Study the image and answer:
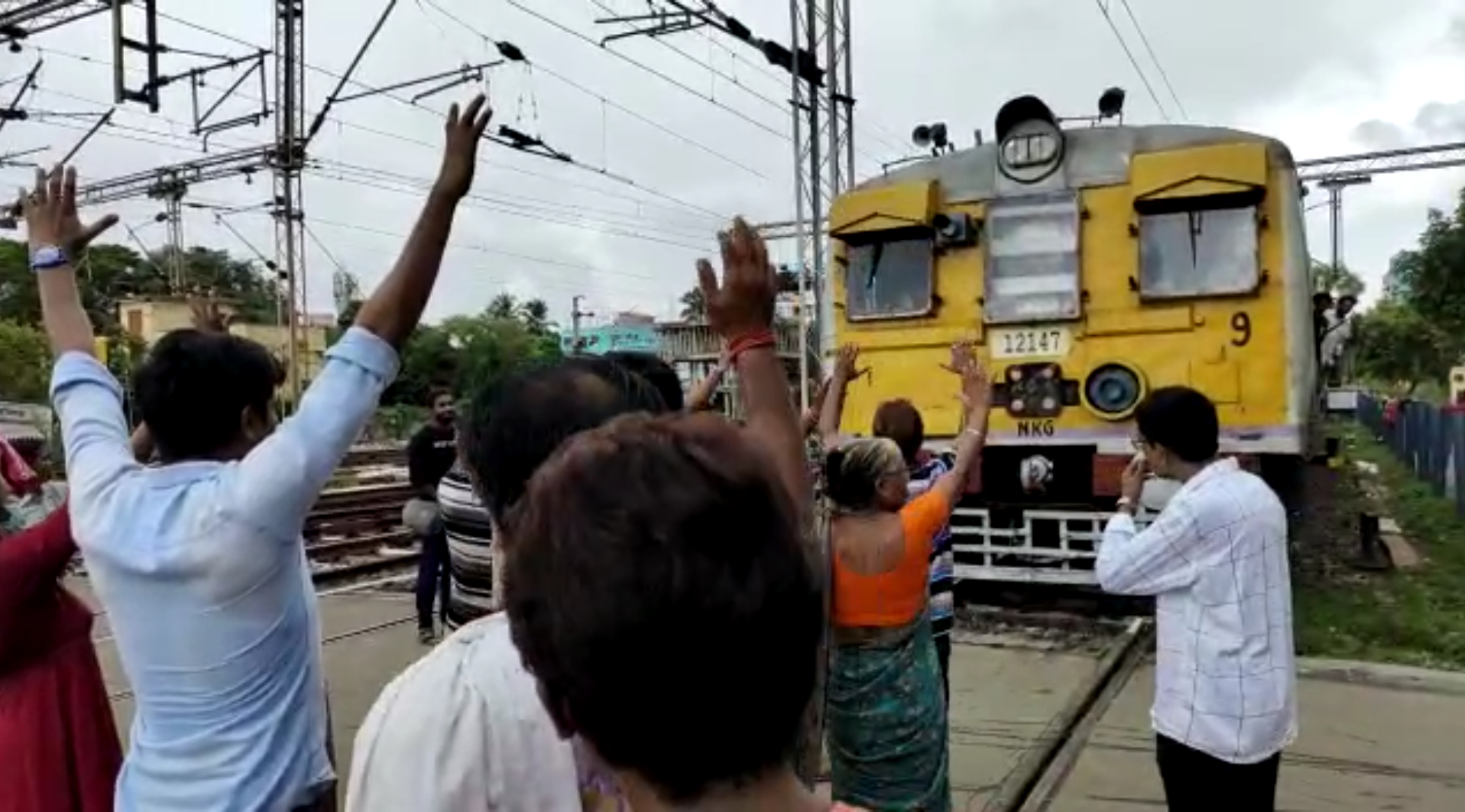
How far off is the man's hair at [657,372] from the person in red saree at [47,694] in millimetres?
1100

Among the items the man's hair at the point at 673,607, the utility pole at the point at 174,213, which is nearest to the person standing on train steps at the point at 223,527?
the man's hair at the point at 673,607

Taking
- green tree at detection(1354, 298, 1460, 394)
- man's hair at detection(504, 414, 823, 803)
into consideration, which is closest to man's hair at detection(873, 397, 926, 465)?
man's hair at detection(504, 414, 823, 803)

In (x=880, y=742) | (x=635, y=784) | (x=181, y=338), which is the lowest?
(x=880, y=742)

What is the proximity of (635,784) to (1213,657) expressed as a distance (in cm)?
236

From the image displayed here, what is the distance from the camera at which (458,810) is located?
128 centimetres

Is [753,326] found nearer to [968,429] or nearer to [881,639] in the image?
[881,639]

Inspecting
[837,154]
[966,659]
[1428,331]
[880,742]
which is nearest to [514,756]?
[880,742]

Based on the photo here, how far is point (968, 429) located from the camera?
351cm

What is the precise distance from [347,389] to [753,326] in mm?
615

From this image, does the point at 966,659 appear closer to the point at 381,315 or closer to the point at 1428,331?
the point at 381,315

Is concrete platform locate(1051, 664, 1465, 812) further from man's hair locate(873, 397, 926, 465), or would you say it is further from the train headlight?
the train headlight

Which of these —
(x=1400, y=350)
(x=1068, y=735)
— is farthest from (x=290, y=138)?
(x=1400, y=350)

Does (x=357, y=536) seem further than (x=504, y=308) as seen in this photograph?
No

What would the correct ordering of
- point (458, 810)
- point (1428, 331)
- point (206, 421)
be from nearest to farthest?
1. point (458, 810)
2. point (206, 421)
3. point (1428, 331)
